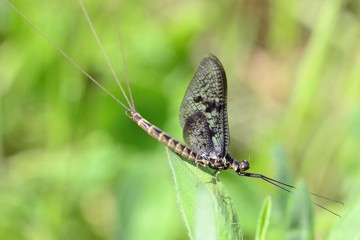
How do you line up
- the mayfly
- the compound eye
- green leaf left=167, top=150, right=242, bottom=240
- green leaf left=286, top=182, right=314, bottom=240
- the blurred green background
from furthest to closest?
the blurred green background
the compound eye
the mayfly
green leaf left=286, top=182, right=314, bottom=240
green leaf left=167, top=150, right=242, bottom=240

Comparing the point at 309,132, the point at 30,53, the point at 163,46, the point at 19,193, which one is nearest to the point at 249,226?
the point at 309,132

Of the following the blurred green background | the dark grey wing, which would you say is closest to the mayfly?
the dark grey wing

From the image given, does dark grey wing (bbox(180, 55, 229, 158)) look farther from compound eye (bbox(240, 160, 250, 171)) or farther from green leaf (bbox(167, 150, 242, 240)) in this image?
green leaf (bbox(167, 150, 242, 240))

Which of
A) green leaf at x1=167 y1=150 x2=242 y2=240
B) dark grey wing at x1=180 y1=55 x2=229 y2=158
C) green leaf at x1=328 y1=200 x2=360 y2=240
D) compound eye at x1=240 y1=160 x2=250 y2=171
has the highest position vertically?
dark grey wing at x1=180 y1=55 x2=229 y2=158

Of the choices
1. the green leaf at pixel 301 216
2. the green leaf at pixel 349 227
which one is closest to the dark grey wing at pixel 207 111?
the green leaf at pixel 301 216

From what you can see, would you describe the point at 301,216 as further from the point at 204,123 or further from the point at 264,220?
the point at 204,123

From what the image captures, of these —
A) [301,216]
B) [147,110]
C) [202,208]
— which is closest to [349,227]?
[301,216]
